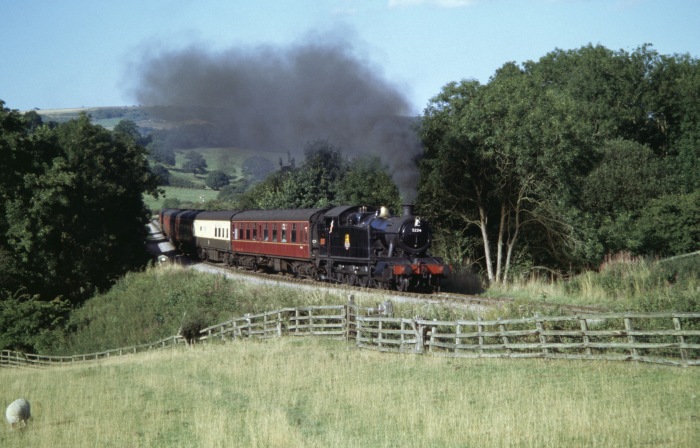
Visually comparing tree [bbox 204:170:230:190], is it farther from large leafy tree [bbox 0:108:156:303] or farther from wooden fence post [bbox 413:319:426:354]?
wooden fence post [bbox 413:319:426:354]

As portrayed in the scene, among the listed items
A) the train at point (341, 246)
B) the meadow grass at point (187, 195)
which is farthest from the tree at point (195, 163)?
the train at point (341, 246)

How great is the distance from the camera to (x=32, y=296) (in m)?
47.2

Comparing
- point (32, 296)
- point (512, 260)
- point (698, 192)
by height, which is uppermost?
point (698, 192)

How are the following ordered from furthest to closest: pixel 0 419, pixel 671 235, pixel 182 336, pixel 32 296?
pixel 32 296, pixel 671 235, pixel 182 336, pixel 0 419

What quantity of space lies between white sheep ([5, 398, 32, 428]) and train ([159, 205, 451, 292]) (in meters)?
14.3

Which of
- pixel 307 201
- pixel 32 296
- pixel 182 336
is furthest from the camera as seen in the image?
pixel 307 201

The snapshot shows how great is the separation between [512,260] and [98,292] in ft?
88.4

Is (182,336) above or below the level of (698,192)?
below

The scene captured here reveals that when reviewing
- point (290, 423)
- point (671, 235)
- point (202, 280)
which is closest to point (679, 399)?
point (290, 423)

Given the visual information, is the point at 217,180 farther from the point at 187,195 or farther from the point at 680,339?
the point at 680,339

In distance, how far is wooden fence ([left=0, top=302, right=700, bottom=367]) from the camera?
15.2m

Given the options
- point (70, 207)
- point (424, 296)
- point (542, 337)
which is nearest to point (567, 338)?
point (542, 337)

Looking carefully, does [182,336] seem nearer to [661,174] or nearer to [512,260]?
[512,260]

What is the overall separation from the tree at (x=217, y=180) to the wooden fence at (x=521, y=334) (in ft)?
433
